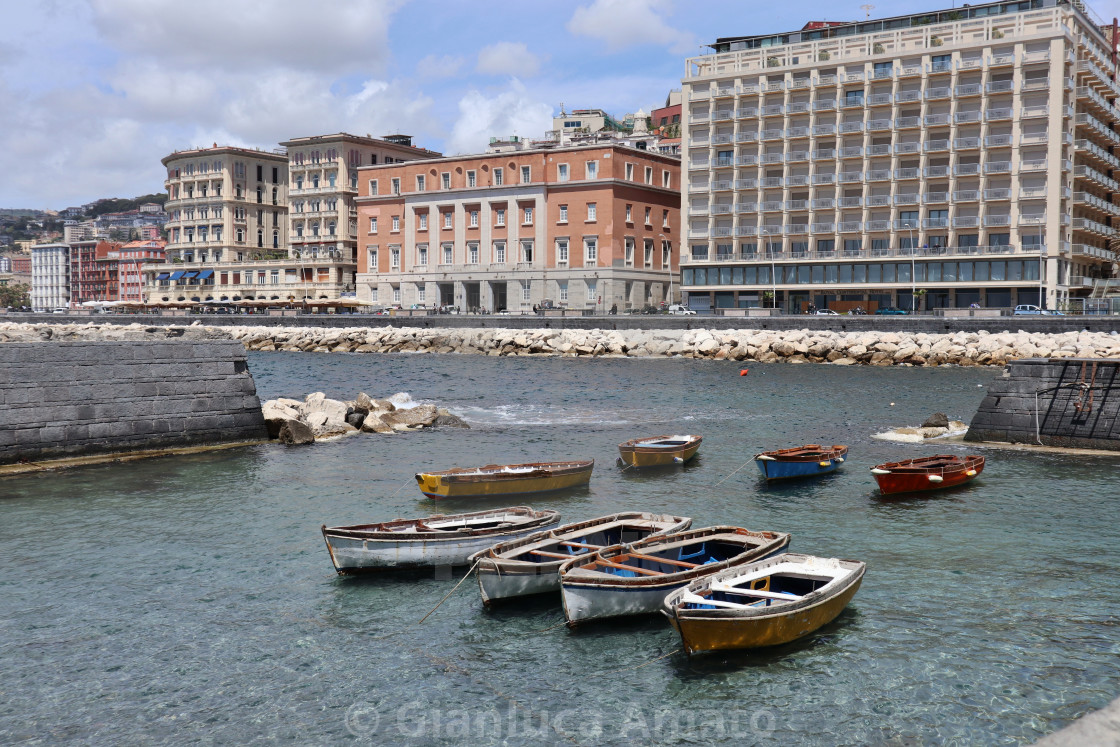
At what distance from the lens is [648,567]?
43.3ft

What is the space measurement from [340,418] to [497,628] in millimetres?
18082

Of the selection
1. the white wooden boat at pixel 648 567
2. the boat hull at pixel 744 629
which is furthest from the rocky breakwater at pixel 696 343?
the boat hull at pixel 744 629

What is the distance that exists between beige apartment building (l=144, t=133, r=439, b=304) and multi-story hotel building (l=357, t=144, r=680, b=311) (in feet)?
51.4

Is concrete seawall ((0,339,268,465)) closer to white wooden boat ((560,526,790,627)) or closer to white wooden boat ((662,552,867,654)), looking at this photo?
white wooden boat ((560,526,790,627))

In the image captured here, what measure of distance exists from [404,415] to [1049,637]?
2221 cm

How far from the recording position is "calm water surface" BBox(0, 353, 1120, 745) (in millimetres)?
9828

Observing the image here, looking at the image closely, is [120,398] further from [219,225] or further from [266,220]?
[266,220]

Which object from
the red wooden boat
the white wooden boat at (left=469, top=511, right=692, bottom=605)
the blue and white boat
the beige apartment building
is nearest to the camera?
the white wooden boat at (left=469, top=511, right=692, bottom=605)

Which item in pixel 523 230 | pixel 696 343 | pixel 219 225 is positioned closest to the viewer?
pixel 696 343

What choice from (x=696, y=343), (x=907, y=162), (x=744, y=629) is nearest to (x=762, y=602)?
(x=744, y=629)

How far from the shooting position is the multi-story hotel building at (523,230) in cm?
9238

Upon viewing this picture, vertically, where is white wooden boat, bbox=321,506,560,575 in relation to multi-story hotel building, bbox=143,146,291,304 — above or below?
below

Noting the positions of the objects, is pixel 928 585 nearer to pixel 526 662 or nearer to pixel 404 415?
pixel 526 662

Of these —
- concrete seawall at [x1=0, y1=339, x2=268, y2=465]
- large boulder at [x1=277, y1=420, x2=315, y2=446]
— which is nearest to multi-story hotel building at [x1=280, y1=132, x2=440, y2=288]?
large boulder at [x1=277, y1=420, x2=315, y2=446]
